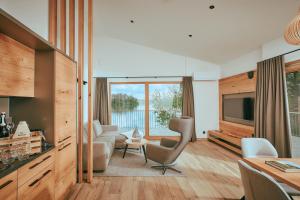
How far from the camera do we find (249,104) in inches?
167

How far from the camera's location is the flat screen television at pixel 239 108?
4.22m

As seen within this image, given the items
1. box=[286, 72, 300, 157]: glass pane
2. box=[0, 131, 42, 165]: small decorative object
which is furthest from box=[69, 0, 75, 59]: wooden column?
box=[286, 72, 300, 157]: glass pane

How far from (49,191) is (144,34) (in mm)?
4295

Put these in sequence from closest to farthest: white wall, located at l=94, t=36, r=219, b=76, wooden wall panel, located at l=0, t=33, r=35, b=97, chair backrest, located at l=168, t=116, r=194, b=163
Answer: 1. wooden wall panel, located at l=0, t=33, r=35, b=97
2. chair backrest, located at l=168, t=116, r=194, b=163
3. white wall, located at l=94, t=36, r=219, b=76

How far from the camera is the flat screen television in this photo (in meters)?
4.22

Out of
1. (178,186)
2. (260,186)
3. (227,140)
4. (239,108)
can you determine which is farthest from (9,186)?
(239,108)

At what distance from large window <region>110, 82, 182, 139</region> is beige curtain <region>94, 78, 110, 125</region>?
37 cm

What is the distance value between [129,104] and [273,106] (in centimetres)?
423

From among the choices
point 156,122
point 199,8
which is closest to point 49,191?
point 199,8

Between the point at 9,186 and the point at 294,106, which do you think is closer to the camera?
the point at 9,186

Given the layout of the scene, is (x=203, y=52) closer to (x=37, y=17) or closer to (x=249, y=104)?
(x=249, y=104)

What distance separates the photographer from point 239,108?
4648mm

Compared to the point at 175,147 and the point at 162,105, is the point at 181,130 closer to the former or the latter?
the point at 175,147

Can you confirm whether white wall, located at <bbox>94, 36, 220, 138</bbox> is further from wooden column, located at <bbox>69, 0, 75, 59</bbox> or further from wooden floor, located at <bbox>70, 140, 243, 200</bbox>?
wooden column, located at <bbox>69, 0, 75, 59</bbox>
